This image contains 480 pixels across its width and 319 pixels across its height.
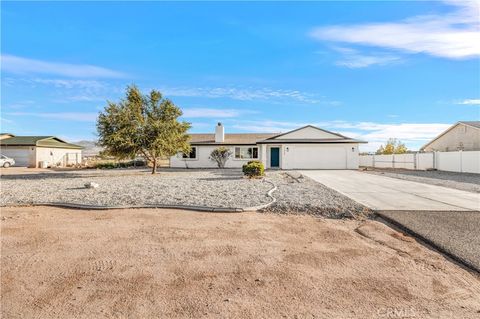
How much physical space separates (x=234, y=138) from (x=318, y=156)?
9593 millimetres

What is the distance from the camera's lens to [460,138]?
32.7 m

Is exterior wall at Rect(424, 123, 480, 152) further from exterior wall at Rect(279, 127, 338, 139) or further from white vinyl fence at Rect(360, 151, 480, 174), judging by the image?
exterior wall at Rect(279, 127, 338, 139)

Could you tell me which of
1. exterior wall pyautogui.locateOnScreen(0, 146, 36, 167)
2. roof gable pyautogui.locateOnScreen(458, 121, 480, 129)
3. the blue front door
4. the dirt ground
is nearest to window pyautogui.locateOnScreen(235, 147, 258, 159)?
the blue front door

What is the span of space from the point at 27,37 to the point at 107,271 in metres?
11.6

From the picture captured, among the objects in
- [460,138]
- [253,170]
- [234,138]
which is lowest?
[253,170]

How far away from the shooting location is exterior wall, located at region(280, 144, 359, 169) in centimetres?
2655

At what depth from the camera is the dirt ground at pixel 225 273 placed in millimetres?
2998

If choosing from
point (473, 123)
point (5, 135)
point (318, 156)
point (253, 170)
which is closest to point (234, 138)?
point (318, 156)

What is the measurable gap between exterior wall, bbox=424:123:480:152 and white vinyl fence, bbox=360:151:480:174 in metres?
7.01

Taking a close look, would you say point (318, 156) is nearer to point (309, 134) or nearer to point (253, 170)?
point (309, 134)

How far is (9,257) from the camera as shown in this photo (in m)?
4.41

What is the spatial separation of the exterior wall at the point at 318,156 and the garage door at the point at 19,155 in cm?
2725

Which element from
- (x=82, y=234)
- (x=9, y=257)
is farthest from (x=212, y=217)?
(x=9, y=257)

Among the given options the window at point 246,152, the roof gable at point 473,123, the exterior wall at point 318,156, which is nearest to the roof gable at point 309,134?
the exterior wall at point 318,156
